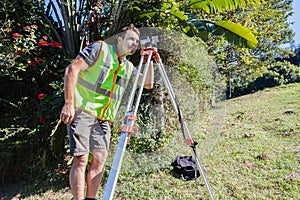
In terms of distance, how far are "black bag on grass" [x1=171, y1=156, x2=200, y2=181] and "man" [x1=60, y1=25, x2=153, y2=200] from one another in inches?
59.5

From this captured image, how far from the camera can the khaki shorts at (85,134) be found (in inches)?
64.1

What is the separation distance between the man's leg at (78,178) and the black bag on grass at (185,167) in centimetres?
165

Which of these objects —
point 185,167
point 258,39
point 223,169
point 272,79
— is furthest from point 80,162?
point 272,79

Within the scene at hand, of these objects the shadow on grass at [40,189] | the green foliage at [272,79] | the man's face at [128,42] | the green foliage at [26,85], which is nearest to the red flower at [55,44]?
the green foliage at [26,85]

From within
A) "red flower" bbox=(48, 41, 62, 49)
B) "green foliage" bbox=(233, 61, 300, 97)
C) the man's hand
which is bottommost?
"green foliage" bbox=(233, 61, 300, 97)

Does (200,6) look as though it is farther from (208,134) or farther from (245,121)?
(245,121)

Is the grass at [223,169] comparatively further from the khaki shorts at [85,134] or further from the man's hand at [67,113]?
the man's hand at [67,113]

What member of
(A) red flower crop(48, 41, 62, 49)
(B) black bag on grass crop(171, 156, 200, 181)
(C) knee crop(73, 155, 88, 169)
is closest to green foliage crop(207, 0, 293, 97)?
(B) black bag on grass crop(171, 156, 200, 181)

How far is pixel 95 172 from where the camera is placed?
5.74 ft

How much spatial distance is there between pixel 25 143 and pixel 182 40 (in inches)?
86.9

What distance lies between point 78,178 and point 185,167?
1.75 m

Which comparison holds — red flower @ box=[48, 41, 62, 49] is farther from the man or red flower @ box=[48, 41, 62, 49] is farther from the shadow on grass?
the man

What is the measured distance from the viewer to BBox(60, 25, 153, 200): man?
5.25 ft

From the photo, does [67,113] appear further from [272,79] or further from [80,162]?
[272,79]
